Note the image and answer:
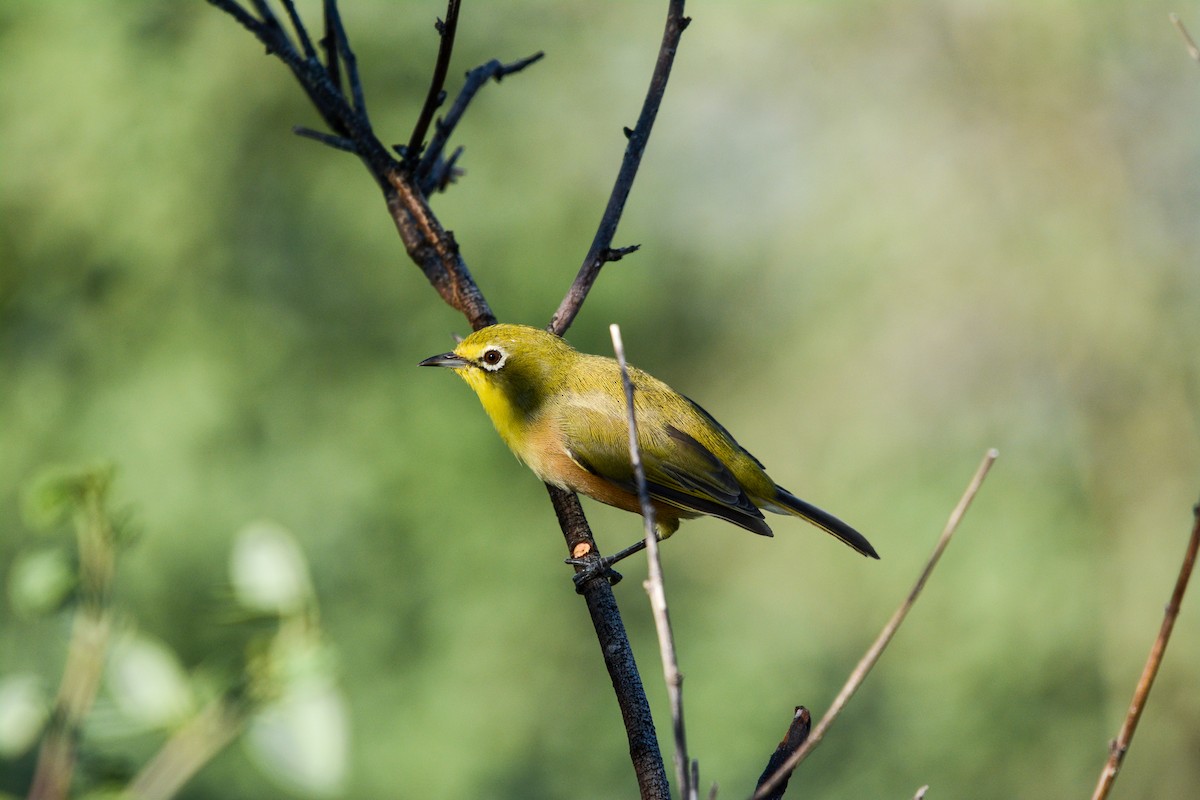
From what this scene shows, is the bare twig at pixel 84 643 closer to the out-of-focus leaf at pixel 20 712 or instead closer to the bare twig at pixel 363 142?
the out-of-focus leaf at pixel 20 712

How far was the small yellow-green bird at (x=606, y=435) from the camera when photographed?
3535 millimetres

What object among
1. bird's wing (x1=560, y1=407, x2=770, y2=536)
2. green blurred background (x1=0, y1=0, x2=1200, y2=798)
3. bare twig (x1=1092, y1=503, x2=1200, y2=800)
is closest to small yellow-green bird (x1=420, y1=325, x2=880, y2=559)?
bird's wing (x1=560, y1=407, x2=770, y2=536)

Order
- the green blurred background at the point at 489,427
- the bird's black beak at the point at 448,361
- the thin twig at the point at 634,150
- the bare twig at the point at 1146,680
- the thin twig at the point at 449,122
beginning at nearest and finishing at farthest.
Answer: the bare twig at the point at 1146,680 → the thin twig at the point at 634,150 → the thin twig at the point at 449,122 → the bird's black beak at the point at 448,361 → the green blurred background at the point at 489,427

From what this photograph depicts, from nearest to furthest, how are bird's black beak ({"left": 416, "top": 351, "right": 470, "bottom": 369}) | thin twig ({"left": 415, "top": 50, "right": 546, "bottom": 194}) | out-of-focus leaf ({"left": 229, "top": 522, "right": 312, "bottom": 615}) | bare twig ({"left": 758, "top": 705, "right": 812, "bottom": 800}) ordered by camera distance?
out-of-focus leaf ({"left": 229, "top": 522, "right": 312, "bottom": 615}) < bare twig ({"left": 758, "top": 705, "right": 812, "bottom": 800}) < thin twig ({"left": 415, "top": 50, "right": 546, "bottom": 194}) < bird's black beak ({"left": 416, "top": 351, "right": 470, "bottom": 369})

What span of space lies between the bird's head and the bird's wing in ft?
0.74

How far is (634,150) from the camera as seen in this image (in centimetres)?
292

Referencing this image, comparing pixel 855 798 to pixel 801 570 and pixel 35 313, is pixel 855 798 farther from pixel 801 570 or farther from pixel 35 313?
pixel 35 313

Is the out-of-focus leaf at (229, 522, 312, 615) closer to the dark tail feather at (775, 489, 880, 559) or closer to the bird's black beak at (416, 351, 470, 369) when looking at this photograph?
the bird's black beak at (416, 351, 470, 369)

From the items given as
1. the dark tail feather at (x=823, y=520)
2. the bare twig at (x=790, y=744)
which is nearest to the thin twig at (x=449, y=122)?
the dark tail feather at (x=823, y=520)

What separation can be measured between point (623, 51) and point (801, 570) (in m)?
5.16

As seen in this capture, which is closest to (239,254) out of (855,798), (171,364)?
(171,364)

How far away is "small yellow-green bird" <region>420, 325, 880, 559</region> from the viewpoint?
3535mm

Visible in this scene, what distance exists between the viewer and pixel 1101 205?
9.27 m

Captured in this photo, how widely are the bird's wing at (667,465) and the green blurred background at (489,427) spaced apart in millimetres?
4210
